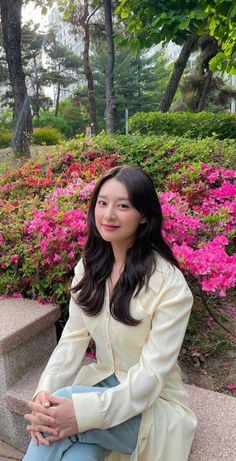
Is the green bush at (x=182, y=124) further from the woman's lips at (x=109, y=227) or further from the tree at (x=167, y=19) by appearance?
the woman's lips at (x=109, y=227)

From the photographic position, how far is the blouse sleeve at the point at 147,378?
4.11 feet

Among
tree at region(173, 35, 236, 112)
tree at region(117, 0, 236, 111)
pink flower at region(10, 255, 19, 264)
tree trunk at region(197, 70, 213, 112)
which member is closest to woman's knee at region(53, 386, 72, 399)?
pink flower at region(10, 255, 19, 264)

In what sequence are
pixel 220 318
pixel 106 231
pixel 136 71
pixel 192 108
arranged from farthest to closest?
pixel 136 71
pixel 192 108
pixel 220 318
pixel 106 231

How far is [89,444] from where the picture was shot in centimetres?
129

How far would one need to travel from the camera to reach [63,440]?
49.9 inches

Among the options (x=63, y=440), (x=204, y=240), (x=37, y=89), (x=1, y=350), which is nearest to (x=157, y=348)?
(x=63, y=440)

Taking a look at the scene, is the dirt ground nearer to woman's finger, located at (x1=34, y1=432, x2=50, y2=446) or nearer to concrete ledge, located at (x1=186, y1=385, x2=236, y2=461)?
concrete ledge, located at (x1=186, y1=385, x2=236, y2=461)

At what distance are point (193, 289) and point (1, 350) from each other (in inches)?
43.9

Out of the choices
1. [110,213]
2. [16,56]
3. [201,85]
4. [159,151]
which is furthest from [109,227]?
[201,85]

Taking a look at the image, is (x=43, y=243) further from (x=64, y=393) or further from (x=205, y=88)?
(x=205, y=88)

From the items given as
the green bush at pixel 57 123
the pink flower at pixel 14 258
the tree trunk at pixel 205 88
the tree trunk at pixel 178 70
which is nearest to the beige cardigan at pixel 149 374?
the pink flower at pixel 14 258

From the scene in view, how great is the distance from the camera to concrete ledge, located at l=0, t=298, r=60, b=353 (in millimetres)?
1819

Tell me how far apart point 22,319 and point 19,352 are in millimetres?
146

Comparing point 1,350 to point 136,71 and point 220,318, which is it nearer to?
point 220,318
